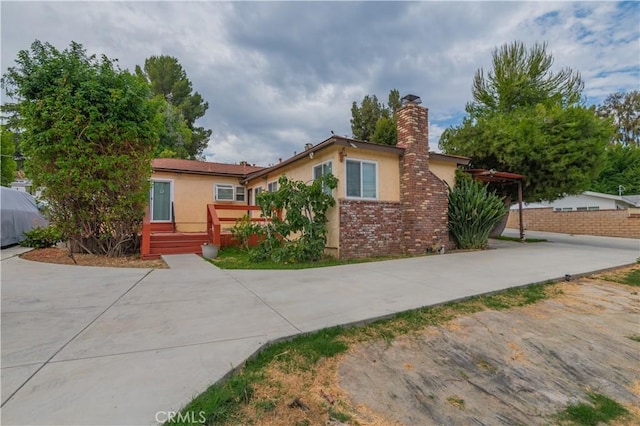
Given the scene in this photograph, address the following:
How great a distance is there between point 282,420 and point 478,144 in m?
13.9

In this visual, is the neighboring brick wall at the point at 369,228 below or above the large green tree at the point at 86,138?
below

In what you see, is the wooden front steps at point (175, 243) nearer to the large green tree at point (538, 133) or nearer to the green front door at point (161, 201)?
the green front door at point (161, 201)

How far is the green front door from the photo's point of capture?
1270 cm

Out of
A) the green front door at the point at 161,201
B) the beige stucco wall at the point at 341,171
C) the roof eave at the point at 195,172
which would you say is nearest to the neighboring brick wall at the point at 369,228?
the beige stucco wall at the point at 341,171

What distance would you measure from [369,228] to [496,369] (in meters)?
6.40

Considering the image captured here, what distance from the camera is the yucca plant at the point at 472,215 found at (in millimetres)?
10359

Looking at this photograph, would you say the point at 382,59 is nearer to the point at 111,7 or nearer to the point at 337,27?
the point at 337,27

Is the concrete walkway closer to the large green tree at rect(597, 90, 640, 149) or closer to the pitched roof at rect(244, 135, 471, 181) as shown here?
the pitched roof at rect(244, 135, 471, 181)

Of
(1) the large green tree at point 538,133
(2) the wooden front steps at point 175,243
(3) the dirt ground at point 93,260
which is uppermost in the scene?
(1) the large green tree at point 538,133

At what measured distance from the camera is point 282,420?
200cm

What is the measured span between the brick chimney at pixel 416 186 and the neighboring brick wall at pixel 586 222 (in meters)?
14.6

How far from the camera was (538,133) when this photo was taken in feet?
39.5

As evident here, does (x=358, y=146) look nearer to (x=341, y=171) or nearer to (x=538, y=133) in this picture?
(x=341, y=171)

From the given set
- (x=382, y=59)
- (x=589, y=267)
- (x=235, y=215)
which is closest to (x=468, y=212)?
(x=589, y=267)
